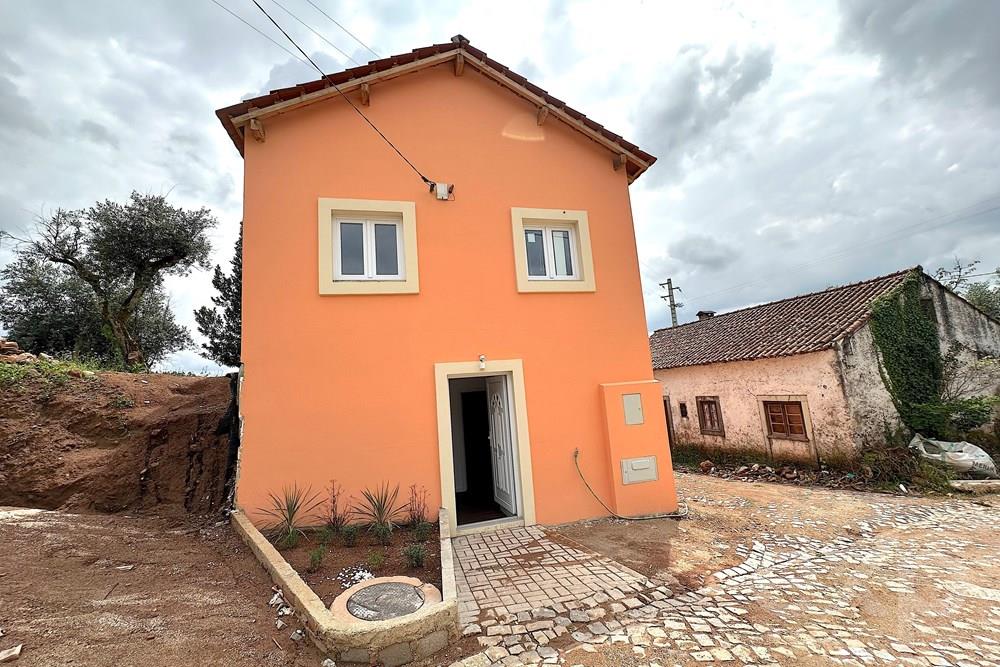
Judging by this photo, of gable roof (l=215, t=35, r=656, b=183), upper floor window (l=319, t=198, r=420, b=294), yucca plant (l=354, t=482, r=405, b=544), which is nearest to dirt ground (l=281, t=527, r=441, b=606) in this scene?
yucca plant (l=354, t=482, r=405, b=544)

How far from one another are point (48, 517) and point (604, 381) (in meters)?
7.97

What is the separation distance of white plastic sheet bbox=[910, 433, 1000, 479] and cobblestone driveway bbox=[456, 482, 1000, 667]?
501cm

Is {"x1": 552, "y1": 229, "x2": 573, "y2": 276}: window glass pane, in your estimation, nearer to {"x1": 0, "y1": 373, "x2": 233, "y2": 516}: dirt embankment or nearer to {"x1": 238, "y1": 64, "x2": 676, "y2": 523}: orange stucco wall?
{"x1": 238, "y1": 64, "x2": 676, "y2": 523}: orange stucco wall

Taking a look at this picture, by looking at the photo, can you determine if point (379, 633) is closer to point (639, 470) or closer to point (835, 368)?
point (639, 470)

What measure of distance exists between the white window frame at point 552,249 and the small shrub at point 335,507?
4.63 metres

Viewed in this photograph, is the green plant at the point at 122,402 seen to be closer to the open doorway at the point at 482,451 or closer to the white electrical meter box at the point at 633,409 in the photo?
the open doorway at the point at 482,451

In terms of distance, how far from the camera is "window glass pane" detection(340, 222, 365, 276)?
6.87 metres

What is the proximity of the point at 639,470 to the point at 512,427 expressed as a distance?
7.63 feet

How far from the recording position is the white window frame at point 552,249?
25.6 feet

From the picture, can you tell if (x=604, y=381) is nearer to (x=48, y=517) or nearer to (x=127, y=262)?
(x=48, y=517)

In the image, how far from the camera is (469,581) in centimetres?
495

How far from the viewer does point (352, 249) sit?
22.9 ft

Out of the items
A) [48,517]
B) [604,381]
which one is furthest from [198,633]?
[604,381]

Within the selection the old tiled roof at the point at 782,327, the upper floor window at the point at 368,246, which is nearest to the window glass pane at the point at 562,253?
the upper floor window at the point at 368,246
